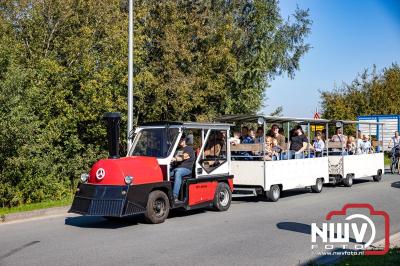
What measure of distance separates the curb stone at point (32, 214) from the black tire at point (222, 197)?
380 centimetres

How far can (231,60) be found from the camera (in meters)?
25.3

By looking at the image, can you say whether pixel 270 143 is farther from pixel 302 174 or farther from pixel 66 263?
pixel 66 263

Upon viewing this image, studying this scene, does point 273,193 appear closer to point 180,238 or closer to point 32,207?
point 180,238

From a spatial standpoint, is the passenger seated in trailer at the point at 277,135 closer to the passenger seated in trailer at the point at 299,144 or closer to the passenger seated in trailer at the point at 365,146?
the passenger seated in trailer at the point at 299,144

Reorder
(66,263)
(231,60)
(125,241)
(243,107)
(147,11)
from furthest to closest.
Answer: (243,107) < (231,60) < (147,11) < (125,241) < (66,263)

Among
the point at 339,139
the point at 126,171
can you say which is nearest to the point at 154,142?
the point at 126,171

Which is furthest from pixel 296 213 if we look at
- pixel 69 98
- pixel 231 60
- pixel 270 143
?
pixel 231 60

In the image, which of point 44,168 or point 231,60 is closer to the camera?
point 44,168

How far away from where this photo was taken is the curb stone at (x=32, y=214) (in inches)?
474

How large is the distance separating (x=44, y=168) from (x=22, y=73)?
2.79 meters

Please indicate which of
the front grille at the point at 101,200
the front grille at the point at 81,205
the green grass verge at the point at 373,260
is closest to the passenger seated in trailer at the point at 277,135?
the front grille at the point at 101,200

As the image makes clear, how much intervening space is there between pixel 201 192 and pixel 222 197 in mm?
1083

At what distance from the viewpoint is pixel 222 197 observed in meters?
13.3

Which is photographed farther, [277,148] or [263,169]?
[277,148]
